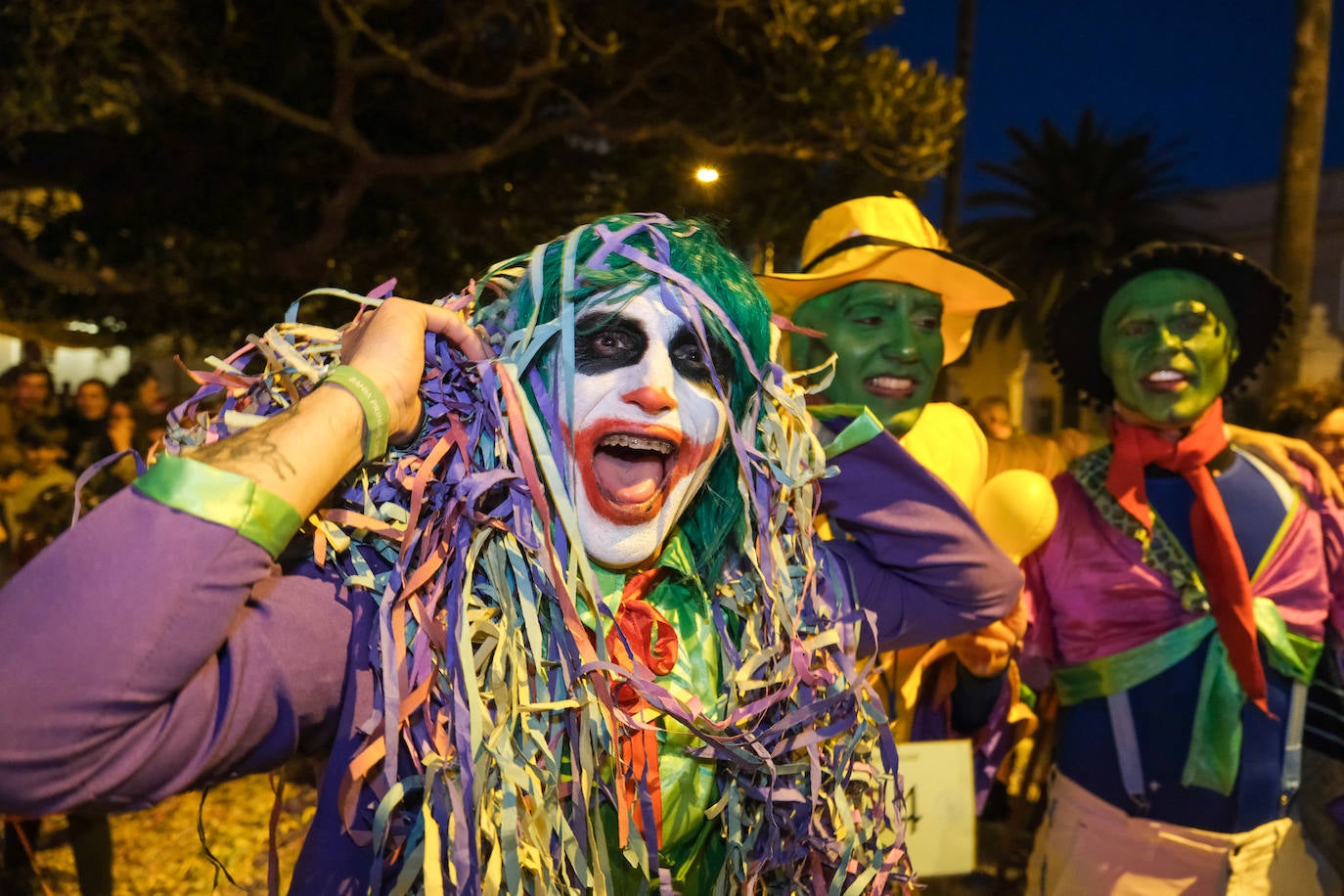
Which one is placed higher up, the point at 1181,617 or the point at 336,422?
the point at 336,422

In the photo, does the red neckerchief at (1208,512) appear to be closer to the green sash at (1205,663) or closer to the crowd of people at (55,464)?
the green sash at (1205,663)

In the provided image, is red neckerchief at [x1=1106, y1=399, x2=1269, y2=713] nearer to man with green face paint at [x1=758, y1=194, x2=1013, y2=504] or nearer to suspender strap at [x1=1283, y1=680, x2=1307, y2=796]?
suspender strap at [x1=1283, y1=680, x2=1307, y2=796]

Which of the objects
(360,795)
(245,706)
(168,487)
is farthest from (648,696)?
(168,487)

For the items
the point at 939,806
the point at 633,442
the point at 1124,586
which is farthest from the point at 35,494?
the point at 1124,586

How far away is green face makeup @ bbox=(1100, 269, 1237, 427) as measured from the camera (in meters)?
2.41

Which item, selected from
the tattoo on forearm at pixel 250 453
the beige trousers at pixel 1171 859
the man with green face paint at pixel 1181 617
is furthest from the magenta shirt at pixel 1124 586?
the tattoo on forearm at pixel 250 453

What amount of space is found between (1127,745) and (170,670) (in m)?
2.15

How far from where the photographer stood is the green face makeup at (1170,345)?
7.92ft

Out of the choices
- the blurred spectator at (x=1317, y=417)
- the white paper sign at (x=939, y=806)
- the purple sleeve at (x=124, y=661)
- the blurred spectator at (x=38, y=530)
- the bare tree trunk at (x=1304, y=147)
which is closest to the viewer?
the purple sleeve at (x=124, y=661)

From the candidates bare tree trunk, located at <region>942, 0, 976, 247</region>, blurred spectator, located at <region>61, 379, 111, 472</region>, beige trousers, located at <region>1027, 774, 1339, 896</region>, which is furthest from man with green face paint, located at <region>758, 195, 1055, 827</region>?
bare tree trunk, located at <region>942, 0, 976, 247</region>

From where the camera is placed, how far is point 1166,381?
242 cm

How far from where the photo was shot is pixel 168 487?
0.94m

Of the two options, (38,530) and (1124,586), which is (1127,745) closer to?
(1124,586)

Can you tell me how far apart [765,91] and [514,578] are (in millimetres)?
5900
